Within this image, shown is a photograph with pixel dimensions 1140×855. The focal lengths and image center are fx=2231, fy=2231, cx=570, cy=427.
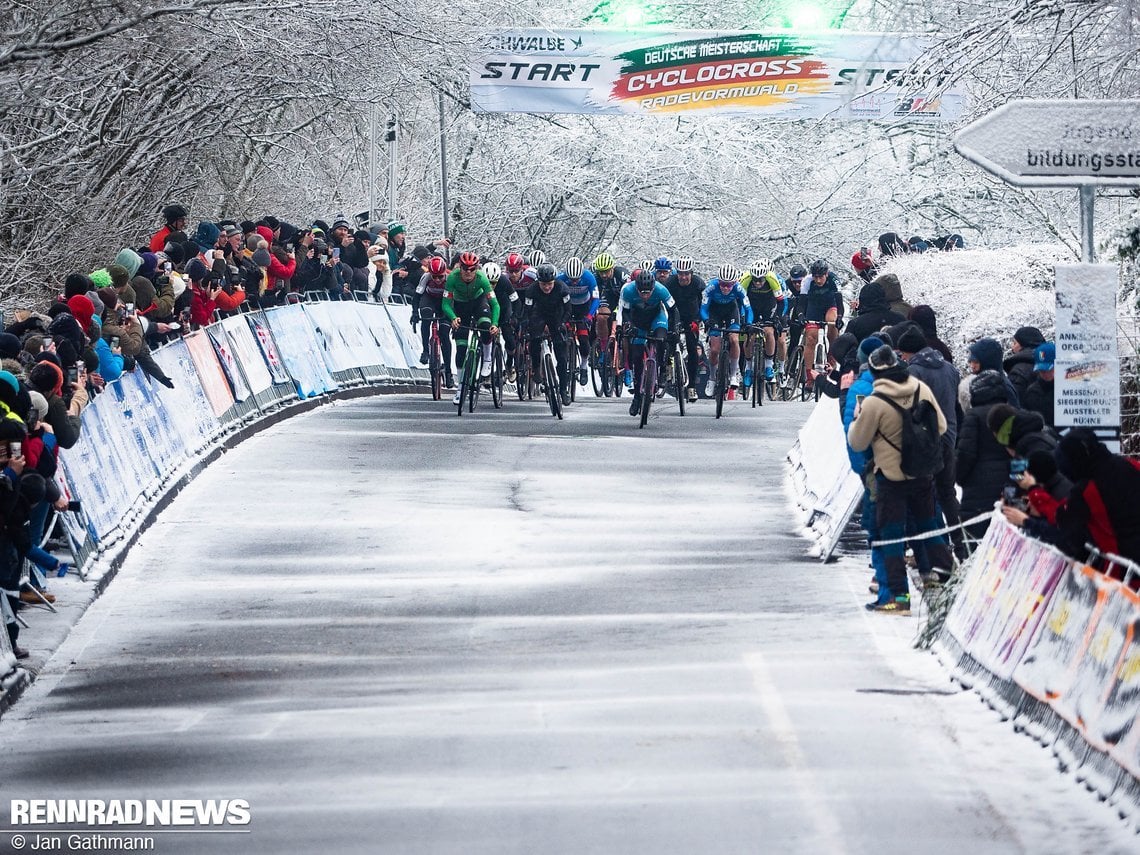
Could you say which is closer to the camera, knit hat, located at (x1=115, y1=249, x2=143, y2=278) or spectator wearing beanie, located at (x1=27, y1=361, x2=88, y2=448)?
spectator wearing beanie, located at (x1=27, y1=361, x2=88, y2=448)

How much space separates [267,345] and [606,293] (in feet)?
17.9

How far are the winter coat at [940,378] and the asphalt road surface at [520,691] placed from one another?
131 centimetres

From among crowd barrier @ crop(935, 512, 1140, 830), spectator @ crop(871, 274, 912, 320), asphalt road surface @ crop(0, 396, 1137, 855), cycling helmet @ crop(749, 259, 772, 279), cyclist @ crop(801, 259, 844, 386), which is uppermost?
spectator @ crop(871, 274, 912, 320)

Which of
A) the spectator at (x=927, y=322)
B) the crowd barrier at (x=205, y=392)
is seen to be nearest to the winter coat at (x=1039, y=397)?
the spectator at (x=927, y=322)

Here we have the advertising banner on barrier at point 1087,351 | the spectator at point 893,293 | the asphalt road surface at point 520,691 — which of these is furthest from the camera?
the spectator at point 893,293

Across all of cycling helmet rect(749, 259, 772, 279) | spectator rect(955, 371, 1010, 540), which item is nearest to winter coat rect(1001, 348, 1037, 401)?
spectator rect(955, 371, 1010, 540)

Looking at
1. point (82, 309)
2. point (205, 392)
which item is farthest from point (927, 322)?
point (205, 392)

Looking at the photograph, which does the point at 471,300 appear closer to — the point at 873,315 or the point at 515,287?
the point at 515,287

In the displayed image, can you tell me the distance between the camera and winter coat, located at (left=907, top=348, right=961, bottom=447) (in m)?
14.8

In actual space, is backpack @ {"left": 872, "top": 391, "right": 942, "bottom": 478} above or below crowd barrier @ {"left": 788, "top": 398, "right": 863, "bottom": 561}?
above

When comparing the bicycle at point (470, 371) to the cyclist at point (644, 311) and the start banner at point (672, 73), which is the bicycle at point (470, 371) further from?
the start banner at point (672, 73)

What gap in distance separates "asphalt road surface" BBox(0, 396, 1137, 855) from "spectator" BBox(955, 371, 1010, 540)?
0.94 meters

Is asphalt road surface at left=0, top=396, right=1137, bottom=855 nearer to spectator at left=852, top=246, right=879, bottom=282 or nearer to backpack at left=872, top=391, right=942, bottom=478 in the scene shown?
backpack at left=872, top=391, right=942, bottom=478

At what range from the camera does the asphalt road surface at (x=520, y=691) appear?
29.3 ft
